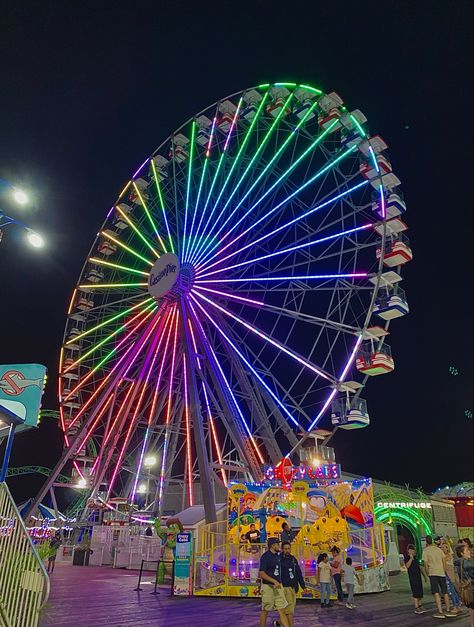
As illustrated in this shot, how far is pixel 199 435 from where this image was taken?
16656 millimetres

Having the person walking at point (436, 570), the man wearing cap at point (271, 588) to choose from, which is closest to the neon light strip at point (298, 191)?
the person walking at point (436, 570)

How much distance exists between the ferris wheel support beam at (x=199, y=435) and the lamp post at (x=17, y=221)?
9.21 m

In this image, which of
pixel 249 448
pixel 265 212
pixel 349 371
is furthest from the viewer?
pixel 265 212

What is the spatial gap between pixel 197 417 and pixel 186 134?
1380 cm

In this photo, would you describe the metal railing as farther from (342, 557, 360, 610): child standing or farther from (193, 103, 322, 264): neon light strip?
(193, 103, 322, 264): neon light strip

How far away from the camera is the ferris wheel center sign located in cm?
1986

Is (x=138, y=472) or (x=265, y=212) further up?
(x=265, y=212)

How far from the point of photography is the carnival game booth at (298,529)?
1189 centimetres

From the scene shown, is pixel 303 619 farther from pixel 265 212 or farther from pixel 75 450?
pixel 75 450

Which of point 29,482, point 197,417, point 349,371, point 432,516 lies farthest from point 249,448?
point 29,482

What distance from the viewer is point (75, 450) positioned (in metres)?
22.5

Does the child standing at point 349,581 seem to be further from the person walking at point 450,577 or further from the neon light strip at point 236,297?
the neon light strip at point 236,297

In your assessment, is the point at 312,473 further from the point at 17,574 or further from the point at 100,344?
the point at 100,344

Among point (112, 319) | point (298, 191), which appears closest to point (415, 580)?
point (298, 191)
